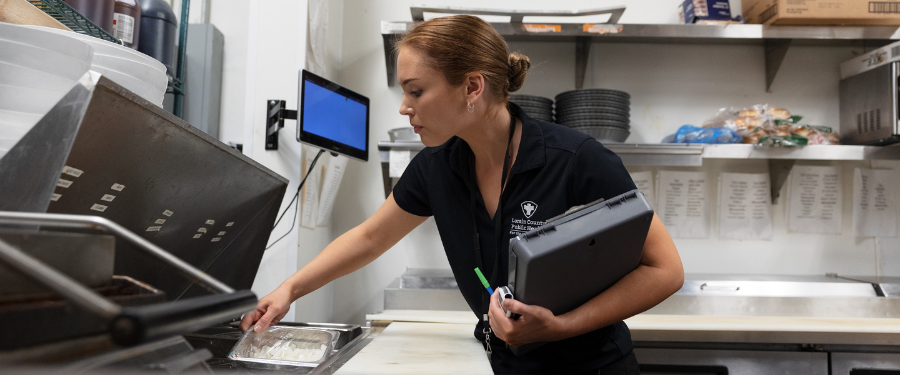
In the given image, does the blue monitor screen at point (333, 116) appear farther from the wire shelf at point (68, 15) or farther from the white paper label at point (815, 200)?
the white paper label at point (815, 200)

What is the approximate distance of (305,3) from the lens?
1991 millimetres

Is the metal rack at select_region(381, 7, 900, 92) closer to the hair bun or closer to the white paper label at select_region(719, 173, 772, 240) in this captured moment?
the white paper label at select_region(719, 173, 772, 240)

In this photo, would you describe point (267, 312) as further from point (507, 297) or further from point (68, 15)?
point (68, 15)

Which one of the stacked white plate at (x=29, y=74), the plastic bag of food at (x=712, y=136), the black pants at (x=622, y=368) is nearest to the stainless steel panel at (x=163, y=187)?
the stacked white plate at (x=29, y=74)

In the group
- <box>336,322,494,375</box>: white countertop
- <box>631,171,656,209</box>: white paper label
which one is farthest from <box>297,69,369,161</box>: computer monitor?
<box>631,171,656,209</box>: white paper label

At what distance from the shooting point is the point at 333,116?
167cm

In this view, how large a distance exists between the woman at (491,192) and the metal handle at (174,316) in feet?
1.78

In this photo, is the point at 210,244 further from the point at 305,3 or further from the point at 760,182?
the point at 760,182

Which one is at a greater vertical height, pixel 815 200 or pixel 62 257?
pixel 815 200

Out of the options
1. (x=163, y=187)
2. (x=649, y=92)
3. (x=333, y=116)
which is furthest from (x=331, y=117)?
(x=649, y=92)

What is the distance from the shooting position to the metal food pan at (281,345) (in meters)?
1.05

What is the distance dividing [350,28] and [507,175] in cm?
185

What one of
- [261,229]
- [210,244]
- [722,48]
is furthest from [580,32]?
[210,244]

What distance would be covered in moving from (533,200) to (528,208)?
21mm
